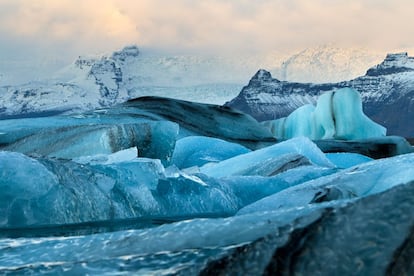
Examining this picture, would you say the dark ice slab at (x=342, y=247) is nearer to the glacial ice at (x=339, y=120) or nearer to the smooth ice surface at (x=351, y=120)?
the glacial ice at (x=339, y=120)

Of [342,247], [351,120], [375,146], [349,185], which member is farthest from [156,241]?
[351,120]

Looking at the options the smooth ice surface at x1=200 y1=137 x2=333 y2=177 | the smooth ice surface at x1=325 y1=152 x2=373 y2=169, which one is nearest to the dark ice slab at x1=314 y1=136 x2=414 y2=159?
the smooth ice surface at x1=325 y1=152 x2=373 y2=169

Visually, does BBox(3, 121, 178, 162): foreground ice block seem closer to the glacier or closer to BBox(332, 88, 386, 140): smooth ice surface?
the glacier

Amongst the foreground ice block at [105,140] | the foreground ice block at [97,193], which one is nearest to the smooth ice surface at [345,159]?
the foreground ice block at [105,140]

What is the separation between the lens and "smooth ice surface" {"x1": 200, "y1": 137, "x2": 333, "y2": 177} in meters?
7.49

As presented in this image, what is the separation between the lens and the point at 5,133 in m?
10.2

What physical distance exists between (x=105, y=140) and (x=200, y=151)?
2.54 metres

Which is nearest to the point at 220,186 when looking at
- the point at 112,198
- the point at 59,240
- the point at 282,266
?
the point at 112,198

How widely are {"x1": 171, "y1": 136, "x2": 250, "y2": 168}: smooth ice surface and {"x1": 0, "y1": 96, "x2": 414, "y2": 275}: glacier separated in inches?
0.8

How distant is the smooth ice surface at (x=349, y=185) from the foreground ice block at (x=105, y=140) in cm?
355

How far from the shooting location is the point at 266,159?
8234 mm

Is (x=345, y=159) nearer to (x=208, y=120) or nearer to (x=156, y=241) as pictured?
(x=208, y=120)

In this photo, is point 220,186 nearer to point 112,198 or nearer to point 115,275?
point 112,198

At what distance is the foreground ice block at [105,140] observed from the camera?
809 centimetres
